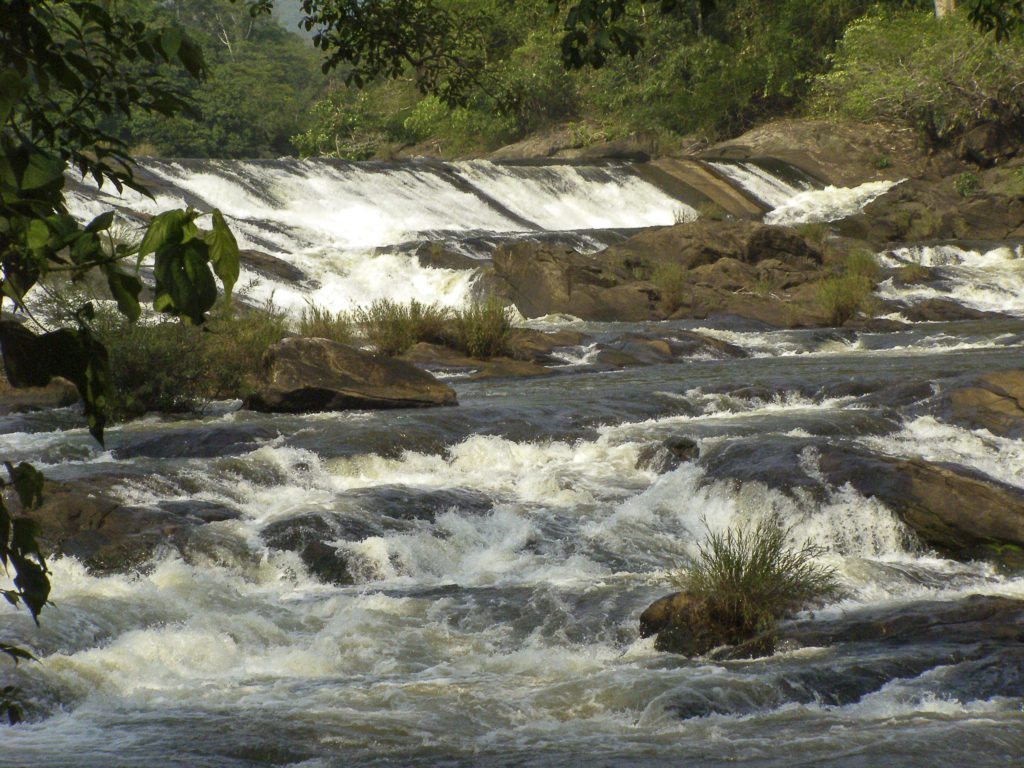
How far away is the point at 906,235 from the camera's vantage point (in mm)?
26078

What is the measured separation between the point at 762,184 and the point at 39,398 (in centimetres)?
2219

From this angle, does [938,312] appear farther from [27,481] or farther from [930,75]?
[27,481]

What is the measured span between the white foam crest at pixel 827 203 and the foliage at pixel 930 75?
6.96 feet

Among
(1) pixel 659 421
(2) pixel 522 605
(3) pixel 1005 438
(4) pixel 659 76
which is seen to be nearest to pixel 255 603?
(2) pixel 522 605

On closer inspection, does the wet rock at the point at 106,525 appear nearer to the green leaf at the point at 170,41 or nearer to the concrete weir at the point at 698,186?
the green leaf at the point at 170,41

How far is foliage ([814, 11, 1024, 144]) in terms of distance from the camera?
3038 centimetres

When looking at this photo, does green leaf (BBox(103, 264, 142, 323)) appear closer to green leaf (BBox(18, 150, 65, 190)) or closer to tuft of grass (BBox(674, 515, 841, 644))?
green leaf (BBox(18, 150, 65, 190))

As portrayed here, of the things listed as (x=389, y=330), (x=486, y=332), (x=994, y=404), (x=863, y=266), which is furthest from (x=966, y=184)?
(x=994, y=404)

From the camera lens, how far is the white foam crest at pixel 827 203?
94.4ft

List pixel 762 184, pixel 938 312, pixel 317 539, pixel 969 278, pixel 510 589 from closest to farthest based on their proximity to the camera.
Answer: pixel 510 589 < pixel 317 539 < pixel 938 312 < pixel 969 278 < pixel 762 184

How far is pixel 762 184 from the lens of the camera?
3173cm

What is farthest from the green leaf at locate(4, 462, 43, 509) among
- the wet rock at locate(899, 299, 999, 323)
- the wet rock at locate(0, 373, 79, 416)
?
the wet rock at locate(899, 299, 999, 323)

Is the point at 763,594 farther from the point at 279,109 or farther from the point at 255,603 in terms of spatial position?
the point at 279,109

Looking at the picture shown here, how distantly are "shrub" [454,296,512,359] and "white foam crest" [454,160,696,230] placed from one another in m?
13.0
